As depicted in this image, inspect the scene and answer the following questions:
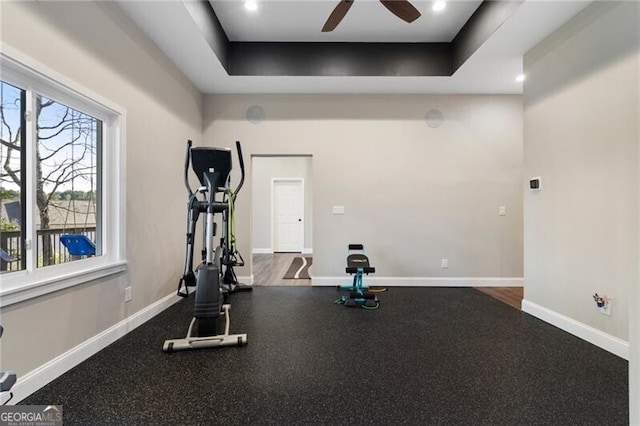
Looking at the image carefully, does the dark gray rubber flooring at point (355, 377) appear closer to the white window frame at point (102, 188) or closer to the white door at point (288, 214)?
the white window frame at point (102, 188)

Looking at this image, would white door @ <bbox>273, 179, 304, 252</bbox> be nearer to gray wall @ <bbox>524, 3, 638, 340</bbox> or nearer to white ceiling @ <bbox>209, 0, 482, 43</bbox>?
white ceiling @ <bbox>209, 0, 482, 43</bbox>

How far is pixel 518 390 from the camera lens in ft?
5.77

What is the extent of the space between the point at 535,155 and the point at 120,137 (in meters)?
3.93

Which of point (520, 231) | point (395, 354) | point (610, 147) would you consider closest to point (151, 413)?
point (395, 354)

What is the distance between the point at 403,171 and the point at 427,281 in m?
1.61

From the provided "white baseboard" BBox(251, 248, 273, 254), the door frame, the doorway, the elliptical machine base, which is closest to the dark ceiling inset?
the elliptical machine base

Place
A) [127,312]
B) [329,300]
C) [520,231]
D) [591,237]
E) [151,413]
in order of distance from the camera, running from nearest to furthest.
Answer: [151,413], [591,237], [127,312], [329,300], [520,231]

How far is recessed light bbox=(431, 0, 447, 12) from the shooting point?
2.80m

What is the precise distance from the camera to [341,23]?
3.14 meters

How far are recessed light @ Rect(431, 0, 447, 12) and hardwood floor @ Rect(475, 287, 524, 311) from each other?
3243 millimetres

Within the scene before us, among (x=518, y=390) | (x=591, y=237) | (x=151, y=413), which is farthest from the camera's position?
(x=591, y=237)

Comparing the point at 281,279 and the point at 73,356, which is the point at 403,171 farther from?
the point at 73,356

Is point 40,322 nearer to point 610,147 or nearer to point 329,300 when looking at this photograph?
point 329,300

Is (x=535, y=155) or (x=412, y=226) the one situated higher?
(x=535, y=155)
